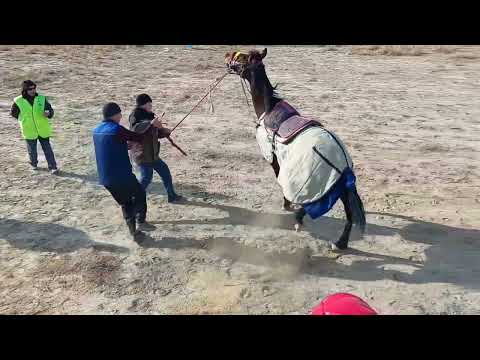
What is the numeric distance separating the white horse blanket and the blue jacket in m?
1.85

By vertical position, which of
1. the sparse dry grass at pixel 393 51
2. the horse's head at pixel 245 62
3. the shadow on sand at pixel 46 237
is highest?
the horse's head at pixel 245 62

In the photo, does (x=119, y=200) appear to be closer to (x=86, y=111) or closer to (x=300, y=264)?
(x=300, y=264)

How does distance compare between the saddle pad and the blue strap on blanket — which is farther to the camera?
the saddle pad

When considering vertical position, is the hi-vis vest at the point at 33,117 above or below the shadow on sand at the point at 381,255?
above

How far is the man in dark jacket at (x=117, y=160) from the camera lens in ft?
17.7

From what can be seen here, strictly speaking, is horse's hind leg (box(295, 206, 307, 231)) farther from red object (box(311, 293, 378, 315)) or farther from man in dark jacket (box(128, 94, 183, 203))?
red object (box(311, 293, 378, 315))

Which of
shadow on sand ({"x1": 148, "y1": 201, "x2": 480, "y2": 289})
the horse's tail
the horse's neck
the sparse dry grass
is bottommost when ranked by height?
shadow on sand ({"x1": 148, "y1": 201, "x2": 480, "y2": 289})

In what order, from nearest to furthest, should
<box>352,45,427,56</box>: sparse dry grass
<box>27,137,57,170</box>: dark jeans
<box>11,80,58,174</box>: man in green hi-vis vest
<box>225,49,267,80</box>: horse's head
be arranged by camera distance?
<box>225,49,267,80</box>: horse's head < <box>11,80,58,174</box>: man in green hi-vis vest < <box>27,137,57,170</box>: dark jeans < <box>352,45,427,56</box>: sparse dry grass

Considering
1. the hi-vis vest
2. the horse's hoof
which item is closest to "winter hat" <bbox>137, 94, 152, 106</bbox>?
the hi-vis vest

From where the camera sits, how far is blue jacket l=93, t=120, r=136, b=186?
5.40 meters

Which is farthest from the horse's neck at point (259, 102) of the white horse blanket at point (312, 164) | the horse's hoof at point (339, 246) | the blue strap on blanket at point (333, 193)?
the horse's hoof at point (339, 246)

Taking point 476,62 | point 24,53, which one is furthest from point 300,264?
point 24,53

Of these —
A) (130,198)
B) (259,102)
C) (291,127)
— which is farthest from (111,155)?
(291,127)

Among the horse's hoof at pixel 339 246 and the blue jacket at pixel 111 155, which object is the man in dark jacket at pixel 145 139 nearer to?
the blue jacket at pixel 111 155
